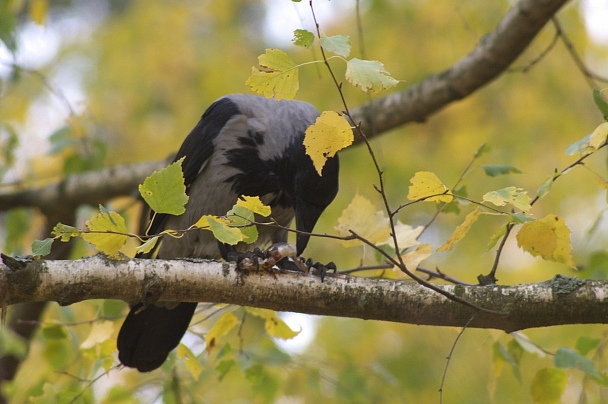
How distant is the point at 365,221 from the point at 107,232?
4.48 ft

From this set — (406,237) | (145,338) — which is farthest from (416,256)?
(145,338)

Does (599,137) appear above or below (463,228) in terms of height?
above

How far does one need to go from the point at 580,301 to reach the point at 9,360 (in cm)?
408

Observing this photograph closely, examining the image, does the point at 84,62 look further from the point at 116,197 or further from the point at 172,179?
the point at 172,179

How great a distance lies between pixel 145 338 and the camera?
441 cm

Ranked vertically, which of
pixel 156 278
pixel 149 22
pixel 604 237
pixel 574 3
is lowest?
pixel 156 278

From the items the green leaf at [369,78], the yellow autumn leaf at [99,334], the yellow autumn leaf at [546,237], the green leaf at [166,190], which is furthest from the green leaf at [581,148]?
the yellow autumn leaf at [99,334]

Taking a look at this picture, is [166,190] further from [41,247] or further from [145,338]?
[145,338]

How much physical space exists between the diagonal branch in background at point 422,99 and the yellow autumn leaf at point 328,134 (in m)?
2.17

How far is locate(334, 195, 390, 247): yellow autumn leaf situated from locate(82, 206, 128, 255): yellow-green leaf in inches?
47.7

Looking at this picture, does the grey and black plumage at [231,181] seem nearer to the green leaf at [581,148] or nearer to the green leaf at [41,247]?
the green leaf at [581,148]

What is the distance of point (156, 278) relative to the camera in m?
2.91

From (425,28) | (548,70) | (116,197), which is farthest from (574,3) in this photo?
(116,197)

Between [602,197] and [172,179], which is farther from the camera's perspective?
[602,197]
